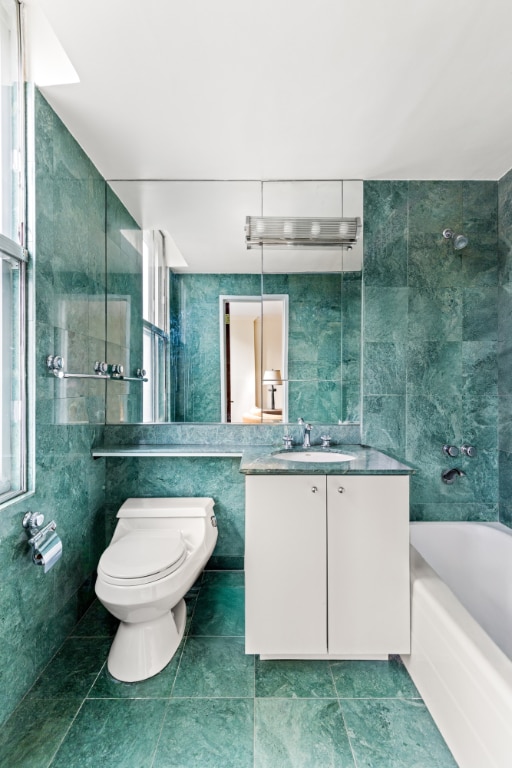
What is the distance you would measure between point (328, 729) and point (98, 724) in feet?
2.61

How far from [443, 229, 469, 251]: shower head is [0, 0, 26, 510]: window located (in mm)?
2075

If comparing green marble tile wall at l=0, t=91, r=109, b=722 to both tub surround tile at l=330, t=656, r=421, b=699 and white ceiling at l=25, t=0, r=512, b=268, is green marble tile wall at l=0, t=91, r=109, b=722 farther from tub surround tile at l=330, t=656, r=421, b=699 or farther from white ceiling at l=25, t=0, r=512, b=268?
tub surround tile at l=330, t=656, r=421, b=699

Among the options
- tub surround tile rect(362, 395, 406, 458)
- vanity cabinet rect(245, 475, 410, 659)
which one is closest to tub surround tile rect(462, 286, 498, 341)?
tub surround tile rect(362, 395, 406, 458)

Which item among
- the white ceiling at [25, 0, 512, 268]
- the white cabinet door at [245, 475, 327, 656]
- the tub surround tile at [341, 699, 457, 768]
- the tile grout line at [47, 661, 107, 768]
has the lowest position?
the tub surround tile at [341, 699, 457, 768]

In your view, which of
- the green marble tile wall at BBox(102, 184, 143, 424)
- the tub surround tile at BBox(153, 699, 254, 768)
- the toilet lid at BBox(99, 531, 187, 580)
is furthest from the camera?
the green marble tile wall at BBox(102, 184, 143, 424)

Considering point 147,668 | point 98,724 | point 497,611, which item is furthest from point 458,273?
point 98,724

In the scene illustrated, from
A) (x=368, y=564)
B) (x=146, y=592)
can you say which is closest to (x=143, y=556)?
(x=146, y=592)

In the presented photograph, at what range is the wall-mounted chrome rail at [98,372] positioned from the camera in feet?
5.15

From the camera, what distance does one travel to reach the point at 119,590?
4.63ft

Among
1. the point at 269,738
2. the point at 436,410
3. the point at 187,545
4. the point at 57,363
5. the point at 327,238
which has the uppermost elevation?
the point at 327,238

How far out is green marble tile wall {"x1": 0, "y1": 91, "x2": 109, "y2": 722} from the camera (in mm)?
1350

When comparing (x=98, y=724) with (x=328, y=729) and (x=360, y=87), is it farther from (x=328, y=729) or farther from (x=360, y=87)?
(x=360, y=87)

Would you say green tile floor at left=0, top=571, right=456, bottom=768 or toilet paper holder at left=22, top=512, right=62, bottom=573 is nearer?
green tile floor at left=0, top=571, right=456, bottom=768

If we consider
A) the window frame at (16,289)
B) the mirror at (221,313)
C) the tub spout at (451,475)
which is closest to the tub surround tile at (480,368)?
the tub spout at (451,475)
